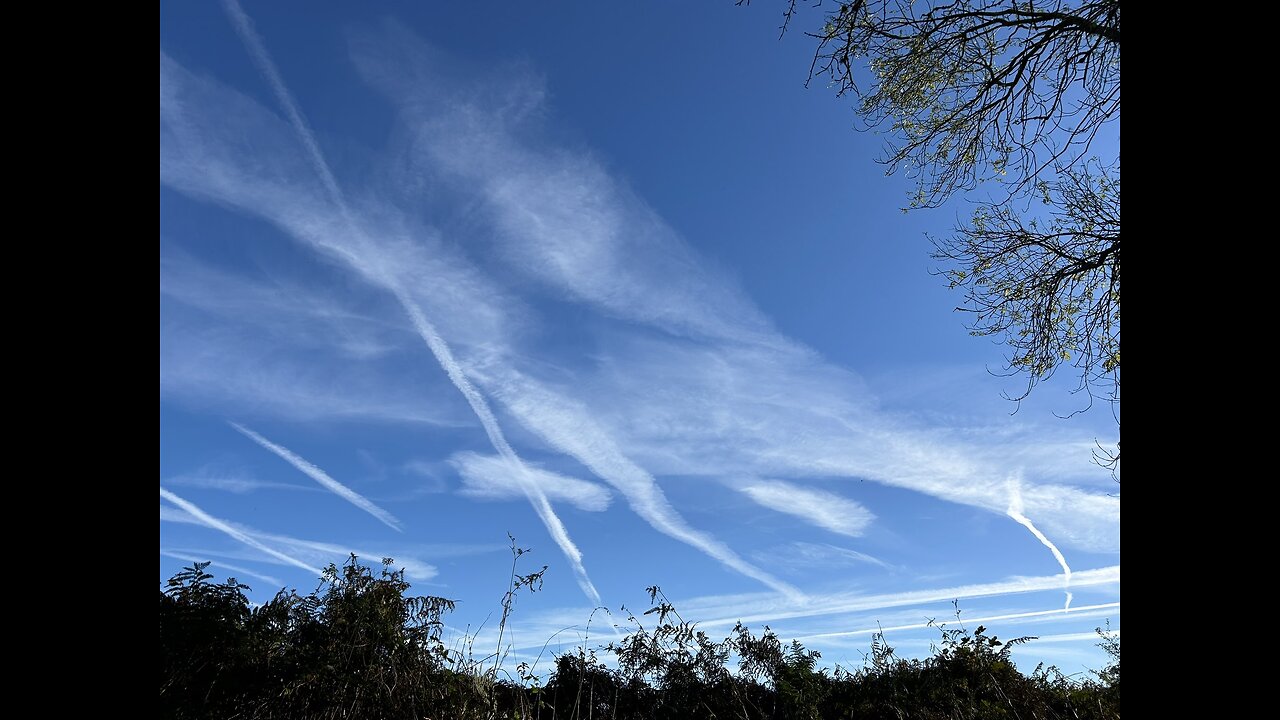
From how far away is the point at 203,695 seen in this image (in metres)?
5.63
